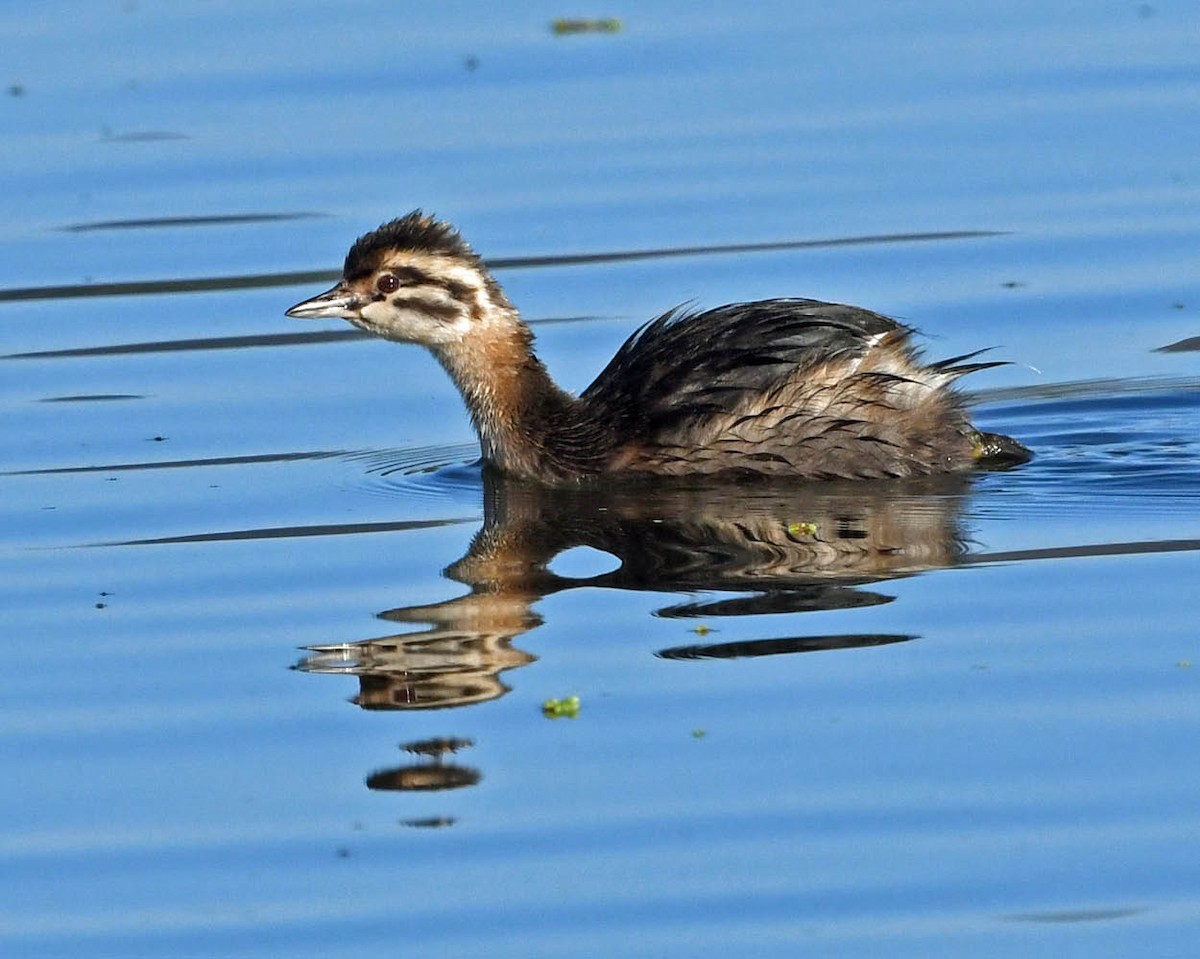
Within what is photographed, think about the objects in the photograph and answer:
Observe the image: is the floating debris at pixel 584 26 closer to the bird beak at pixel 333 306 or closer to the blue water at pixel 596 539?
the blue water at pixel 596 539

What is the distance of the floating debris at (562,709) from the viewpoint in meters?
8.47

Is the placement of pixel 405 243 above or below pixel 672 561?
above

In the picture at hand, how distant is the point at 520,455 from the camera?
1230cm

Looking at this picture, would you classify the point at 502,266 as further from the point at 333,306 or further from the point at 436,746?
the point at 436,746

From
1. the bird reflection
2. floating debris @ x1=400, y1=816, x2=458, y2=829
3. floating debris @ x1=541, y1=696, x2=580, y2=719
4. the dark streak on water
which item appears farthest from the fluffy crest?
floating debris @ x1=400, y1=816, x2=458, y2=829

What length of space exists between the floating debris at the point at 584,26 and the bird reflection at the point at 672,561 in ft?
27.0

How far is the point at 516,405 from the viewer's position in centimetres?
1248

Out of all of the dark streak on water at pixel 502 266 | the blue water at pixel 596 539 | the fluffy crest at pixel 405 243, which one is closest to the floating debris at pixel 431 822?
the blue water at pixel 596 539

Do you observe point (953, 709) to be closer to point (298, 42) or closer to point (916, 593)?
point (916, 593)

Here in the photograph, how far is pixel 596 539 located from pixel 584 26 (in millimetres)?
9848

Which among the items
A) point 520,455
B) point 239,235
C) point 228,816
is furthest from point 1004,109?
point 228,816

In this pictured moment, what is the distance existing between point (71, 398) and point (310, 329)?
6.40 ft

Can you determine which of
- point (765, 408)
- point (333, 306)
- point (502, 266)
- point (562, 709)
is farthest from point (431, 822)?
point (502, 266)

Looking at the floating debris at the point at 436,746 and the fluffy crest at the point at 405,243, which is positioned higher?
the fluffy crest at the point at 405,243
